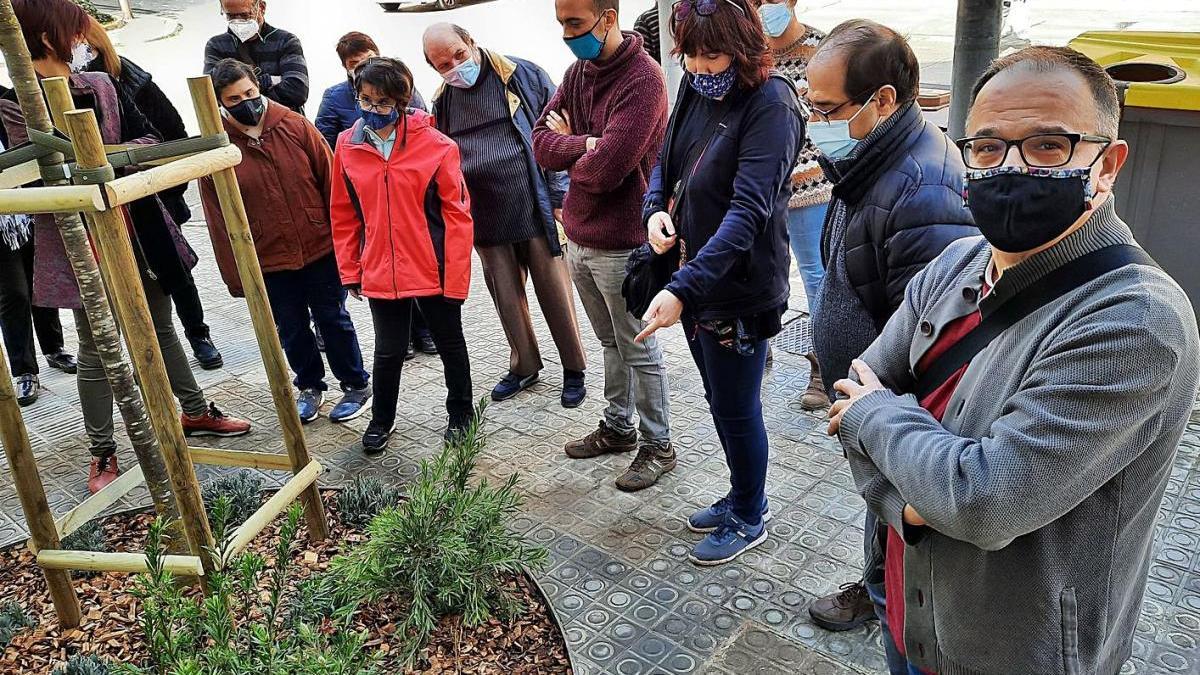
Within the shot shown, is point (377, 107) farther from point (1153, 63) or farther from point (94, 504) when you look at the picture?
point (1153, 63)

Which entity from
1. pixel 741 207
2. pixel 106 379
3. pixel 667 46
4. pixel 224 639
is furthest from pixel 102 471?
pixel 667 46

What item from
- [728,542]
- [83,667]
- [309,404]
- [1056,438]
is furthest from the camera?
[309,404]

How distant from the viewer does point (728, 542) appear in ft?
11.4

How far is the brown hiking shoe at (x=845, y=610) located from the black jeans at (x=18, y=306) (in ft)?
13.9

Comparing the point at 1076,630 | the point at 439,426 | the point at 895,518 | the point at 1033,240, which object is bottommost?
the point at 439,426

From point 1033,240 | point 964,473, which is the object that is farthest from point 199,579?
point 1033,240

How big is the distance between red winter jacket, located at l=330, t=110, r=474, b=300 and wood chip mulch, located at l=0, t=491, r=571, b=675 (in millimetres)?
1304

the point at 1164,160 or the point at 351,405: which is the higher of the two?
the point at 1164,160

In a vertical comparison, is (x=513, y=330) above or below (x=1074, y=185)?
below

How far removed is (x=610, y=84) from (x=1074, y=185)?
2485 mm

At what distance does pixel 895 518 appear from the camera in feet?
5.66

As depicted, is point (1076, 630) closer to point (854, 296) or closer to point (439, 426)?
point (854, 296)

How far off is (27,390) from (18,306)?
0.56 m

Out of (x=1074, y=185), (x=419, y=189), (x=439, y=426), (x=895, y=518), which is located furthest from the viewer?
(x=439, y=426)
